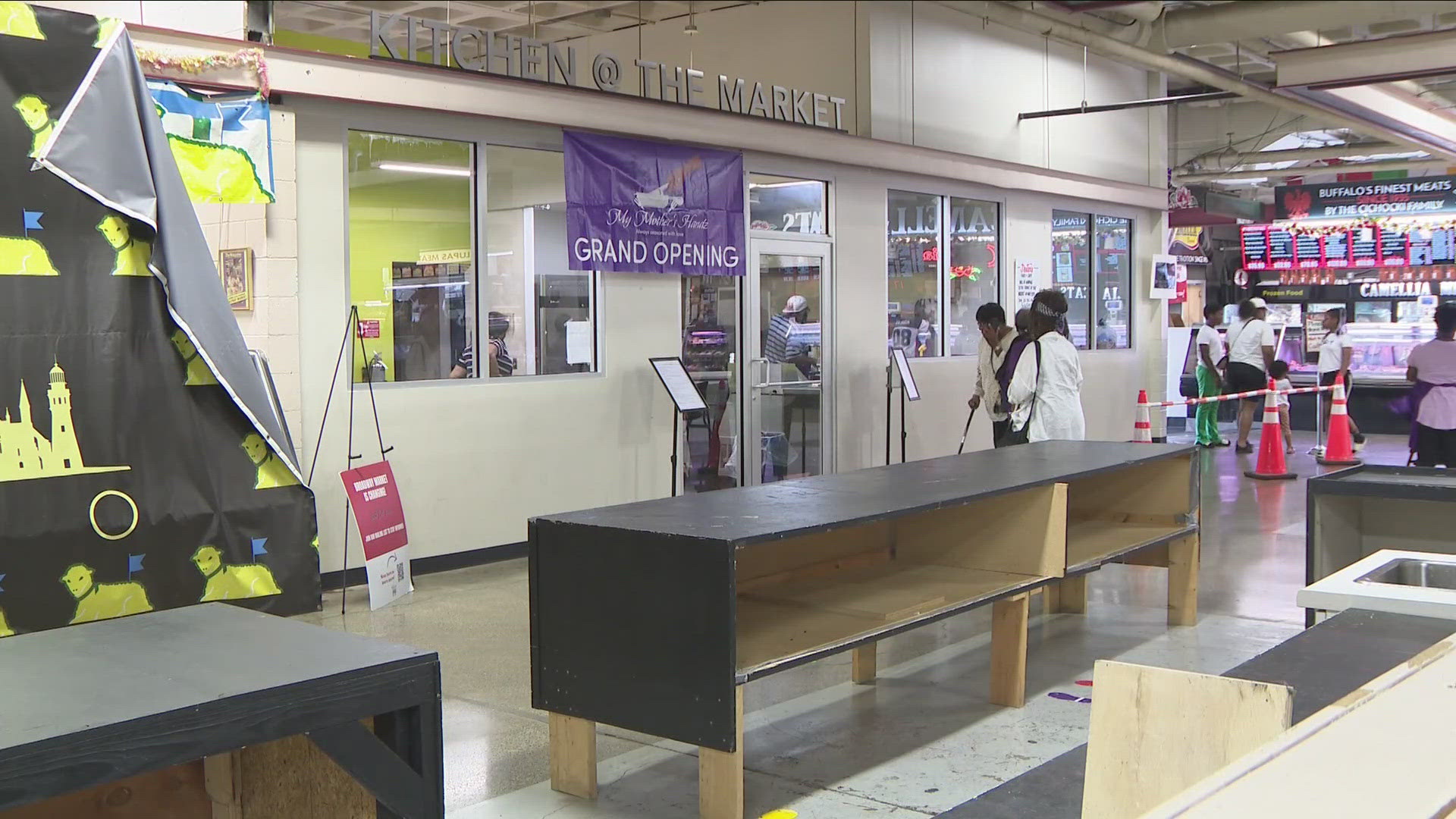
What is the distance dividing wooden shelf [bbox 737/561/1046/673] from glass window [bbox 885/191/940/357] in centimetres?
657

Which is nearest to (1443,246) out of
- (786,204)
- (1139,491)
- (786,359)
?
(786,204)

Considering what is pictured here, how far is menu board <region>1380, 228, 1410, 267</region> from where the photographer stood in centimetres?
1950

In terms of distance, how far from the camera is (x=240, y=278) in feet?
24.5

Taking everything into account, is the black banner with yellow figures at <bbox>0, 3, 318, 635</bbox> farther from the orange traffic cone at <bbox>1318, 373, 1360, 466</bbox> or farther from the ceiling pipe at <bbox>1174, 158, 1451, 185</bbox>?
the ceiling pipe at <bbox>1174, 158, 1451, 185</bbox>

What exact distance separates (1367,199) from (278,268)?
640 inches

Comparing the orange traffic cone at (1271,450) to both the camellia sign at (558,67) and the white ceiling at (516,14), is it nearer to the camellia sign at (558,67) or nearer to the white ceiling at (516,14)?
the camellia sign at (558,67)

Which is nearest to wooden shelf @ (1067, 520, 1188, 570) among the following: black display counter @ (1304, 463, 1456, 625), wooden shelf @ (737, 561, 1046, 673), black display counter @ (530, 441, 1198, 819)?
black display counter @ (530, 441, 1198, 819)

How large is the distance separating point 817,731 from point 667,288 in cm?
524

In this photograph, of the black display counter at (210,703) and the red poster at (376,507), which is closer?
the black display counter at (210,703)

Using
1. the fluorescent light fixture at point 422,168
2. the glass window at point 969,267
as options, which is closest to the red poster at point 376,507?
the fluorescent light fixture at point 422,168

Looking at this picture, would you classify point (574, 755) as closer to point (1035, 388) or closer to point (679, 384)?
point (1035, 388)

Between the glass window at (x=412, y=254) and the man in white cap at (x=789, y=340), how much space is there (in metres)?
2.98

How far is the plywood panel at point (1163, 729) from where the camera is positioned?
196 cm

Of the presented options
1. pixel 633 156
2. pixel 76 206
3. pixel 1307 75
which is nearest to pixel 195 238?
pixel 76 206
